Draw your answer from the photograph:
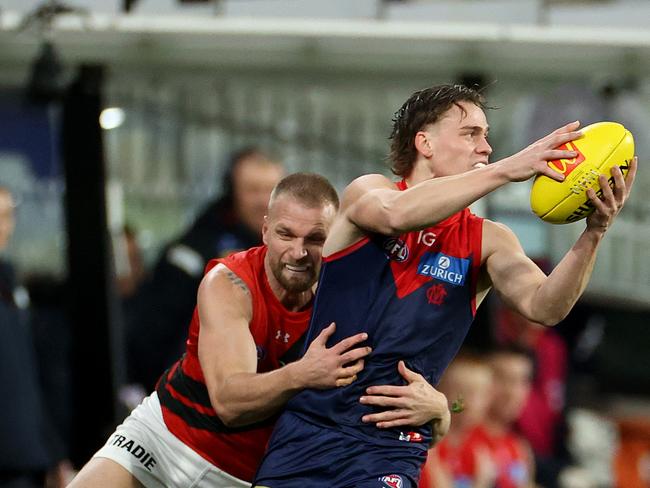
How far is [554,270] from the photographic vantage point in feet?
15.2

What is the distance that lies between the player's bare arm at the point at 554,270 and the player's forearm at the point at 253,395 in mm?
803

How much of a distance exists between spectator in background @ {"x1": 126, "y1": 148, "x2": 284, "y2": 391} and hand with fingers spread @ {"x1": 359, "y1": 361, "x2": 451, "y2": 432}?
3.44 meters

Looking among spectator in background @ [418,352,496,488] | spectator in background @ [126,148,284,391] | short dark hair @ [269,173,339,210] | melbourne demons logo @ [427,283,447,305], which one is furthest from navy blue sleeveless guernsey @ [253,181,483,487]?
spectator in background @ [418,352,496,488]

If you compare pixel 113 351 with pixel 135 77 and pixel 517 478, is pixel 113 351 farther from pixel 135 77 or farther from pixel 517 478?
pixel 517 478

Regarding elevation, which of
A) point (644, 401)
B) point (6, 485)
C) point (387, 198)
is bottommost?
→ point (644, 401)

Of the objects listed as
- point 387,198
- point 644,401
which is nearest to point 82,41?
point 387,198

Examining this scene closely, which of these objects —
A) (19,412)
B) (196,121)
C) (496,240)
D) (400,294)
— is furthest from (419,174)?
(196,121)

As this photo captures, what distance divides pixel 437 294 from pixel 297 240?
2.02ft

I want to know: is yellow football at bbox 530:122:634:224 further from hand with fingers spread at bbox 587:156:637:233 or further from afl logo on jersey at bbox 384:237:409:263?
afl logo on jersey at bbox 384:237:409:263

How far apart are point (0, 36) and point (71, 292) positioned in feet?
5.51

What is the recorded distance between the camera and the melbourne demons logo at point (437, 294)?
181 inches

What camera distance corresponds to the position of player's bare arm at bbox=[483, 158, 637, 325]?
432 cm

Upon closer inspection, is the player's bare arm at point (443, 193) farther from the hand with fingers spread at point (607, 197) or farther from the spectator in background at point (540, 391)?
the spectator in background at point (540, 391)

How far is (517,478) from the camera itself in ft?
28.8
